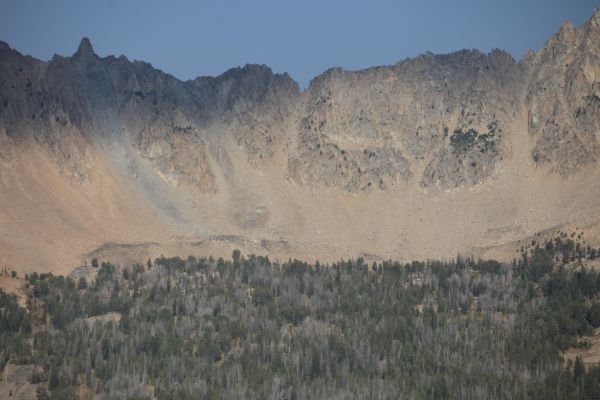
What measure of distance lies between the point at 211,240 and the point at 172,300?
37489 millimetres

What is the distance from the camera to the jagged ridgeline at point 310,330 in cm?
11494

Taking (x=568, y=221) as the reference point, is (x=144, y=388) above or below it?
below

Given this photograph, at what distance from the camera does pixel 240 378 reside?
11806 cm

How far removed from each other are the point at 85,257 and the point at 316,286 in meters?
42.9

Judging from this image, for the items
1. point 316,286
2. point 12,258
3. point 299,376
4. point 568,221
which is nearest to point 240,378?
point 299,376

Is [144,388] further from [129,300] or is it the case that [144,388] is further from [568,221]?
[568,221]

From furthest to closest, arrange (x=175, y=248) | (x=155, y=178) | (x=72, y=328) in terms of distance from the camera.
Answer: (x=155, y=178) < (x=175, y=248) < (x=72, y=328)

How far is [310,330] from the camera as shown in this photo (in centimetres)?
13662

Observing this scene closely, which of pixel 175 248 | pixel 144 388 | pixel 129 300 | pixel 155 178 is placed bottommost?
pixel 144 388

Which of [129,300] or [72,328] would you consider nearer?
[72,328]

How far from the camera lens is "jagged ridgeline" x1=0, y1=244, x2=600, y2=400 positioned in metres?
115

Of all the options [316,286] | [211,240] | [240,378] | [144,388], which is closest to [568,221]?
[316,286]

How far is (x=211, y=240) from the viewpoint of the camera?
182125 millimetres

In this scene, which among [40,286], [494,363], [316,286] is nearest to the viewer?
[494,363]
